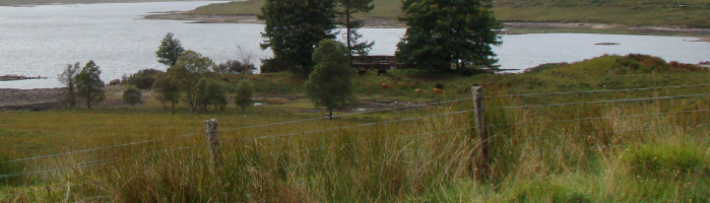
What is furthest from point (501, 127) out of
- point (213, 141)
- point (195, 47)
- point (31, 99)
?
point (195, 47)

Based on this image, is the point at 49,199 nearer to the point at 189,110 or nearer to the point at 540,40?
the point at 189,110

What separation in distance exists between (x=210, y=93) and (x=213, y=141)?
32.1m

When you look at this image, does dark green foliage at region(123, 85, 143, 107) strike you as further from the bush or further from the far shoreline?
the far shoreline

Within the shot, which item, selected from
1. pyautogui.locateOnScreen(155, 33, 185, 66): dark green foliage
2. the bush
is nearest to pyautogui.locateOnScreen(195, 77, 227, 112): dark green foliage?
the bush

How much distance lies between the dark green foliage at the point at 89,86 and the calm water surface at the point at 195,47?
7.24 meters

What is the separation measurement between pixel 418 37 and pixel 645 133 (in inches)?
1391

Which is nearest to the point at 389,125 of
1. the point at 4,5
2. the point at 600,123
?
the point at 600,123

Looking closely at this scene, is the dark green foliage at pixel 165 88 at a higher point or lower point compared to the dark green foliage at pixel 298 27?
lower

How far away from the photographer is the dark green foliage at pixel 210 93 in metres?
Result: 35.8

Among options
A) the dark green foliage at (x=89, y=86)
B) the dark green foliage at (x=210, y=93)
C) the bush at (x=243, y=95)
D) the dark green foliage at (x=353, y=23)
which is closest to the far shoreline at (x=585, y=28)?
the dark green foliage at (x=353, y=23)

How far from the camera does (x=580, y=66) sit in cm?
3522

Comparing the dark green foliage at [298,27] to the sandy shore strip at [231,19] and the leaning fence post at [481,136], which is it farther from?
the leaning fence post at [481,136]

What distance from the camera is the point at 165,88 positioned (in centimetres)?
3862

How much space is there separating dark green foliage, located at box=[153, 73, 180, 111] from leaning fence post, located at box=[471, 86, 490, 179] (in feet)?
116
